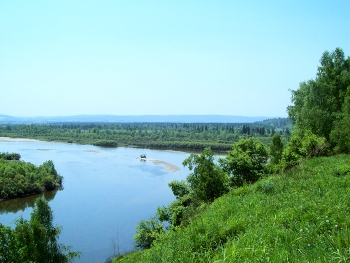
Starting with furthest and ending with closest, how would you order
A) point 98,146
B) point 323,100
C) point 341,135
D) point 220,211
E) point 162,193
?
point 98,146 < point 162,193 < point 323,100 < point 341,135 < point 220,211

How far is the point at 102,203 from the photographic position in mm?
25938

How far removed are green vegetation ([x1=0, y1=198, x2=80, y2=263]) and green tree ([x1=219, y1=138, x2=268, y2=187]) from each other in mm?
9217

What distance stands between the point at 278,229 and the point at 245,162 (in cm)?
1303

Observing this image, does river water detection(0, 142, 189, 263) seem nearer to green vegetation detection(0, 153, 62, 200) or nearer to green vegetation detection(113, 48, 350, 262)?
green vegetation detection(0, 153, 62, 200)

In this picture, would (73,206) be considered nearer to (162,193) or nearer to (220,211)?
(162,193)

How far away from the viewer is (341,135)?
1366 cm

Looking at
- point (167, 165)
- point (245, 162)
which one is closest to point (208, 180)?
point (245, 162)

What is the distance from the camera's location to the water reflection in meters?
28.1

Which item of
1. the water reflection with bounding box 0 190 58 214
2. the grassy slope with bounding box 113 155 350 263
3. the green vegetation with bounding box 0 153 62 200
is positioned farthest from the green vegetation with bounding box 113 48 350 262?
the green vegetation with bounding box 0 153 62 200

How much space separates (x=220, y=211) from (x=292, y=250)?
288 cm

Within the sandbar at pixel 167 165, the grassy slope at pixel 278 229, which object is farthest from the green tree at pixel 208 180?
the sandbar at pixel 167 165

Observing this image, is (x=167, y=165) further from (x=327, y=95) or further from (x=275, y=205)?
(x=275, y=205)

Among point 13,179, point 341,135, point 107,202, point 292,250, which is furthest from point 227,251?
point 13,179

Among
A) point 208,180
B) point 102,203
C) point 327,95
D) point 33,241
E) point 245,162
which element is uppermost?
point 327,95
